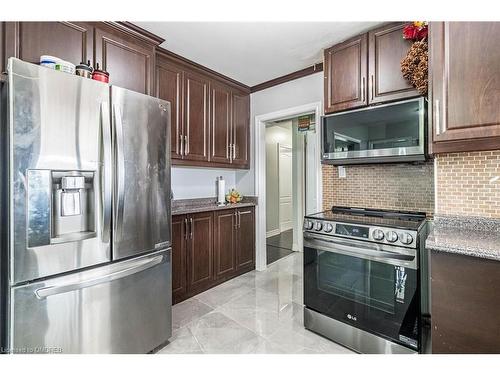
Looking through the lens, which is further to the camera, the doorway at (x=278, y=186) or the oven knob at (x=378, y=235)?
the doorway at (x=278, y=186)

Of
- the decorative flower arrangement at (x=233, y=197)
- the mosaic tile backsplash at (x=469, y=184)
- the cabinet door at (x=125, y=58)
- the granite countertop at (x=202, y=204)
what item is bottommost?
the granite countertop at (x=202, y=204)

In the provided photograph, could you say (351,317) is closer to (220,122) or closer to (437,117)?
(437,117)

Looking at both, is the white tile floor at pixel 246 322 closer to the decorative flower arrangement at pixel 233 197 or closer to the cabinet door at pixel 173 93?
the decorative flower arrangement at pixel 233 197

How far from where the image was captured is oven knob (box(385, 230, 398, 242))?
156 centimetres

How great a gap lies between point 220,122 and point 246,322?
2.27m

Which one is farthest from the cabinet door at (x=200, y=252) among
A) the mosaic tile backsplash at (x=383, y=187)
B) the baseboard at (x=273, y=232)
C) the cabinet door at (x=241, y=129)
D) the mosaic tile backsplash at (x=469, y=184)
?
the baseboard at (x=273, y=232)

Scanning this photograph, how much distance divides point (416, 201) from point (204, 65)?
8.49 ft

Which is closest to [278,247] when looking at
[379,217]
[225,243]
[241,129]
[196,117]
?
[225,243]

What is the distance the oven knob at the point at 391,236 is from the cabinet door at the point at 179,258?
1833mm

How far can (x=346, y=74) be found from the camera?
7.19 ft

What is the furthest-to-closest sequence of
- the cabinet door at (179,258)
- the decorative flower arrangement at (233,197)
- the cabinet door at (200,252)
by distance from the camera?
the decorative flower arrangement at (233,197), the cabinet door at (200,252), the cabinet door at (179,258)

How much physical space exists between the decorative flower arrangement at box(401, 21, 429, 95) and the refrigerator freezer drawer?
2.21 m

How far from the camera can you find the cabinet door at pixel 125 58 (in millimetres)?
1838

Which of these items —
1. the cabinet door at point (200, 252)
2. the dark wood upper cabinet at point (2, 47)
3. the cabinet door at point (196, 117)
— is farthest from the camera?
the cabinet door at point (196, 117)
